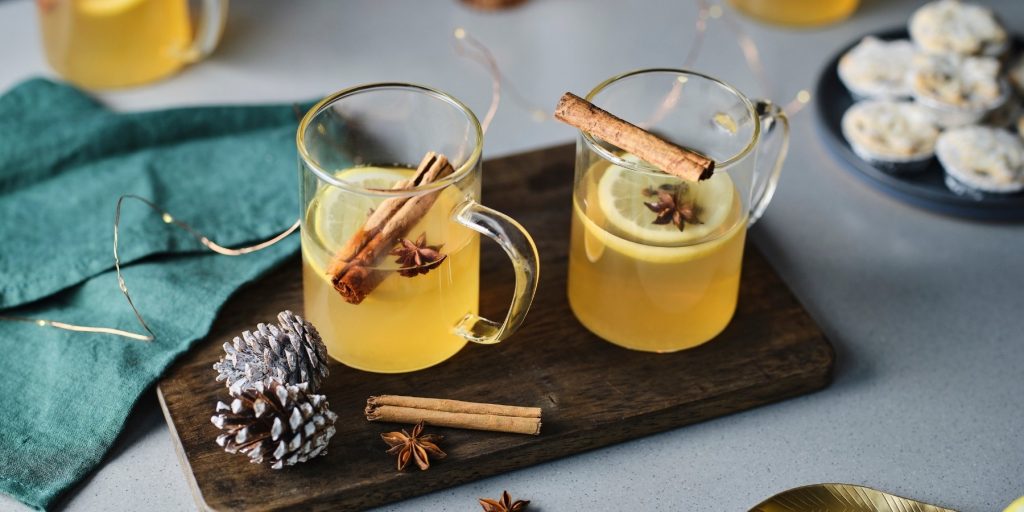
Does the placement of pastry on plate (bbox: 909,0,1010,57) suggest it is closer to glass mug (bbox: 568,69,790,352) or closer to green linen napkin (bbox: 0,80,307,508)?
glass mug (bbox: 568,69,790,352)

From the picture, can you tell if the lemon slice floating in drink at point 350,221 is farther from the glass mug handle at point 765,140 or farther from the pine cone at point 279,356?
the glass mug handle at point 765,140

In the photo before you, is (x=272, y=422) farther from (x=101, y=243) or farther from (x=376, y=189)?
(x=101, y=243)

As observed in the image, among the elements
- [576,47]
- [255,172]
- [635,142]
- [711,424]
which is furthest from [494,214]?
[576,47]

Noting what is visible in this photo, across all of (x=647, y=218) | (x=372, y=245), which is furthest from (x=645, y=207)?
(x=372, y=245)

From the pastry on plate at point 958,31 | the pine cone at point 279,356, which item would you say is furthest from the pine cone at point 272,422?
the pastry on plate at point 958,31

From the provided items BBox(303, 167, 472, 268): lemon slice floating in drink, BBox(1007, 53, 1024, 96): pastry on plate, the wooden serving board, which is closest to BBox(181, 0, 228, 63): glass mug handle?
the wooden serving board

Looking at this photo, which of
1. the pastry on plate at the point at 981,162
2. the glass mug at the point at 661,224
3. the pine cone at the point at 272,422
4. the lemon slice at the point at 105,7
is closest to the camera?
the pine cone at the point at 272,422
